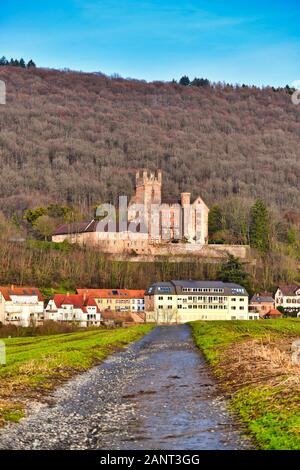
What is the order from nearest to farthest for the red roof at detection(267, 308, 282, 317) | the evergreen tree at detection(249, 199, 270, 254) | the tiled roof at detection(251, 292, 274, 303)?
1. the red roof at detection(267, 308, 282, 317)
2. the tiled roof at detection(251, 292, 274, 303)
3. the evergreen tree at detection(249, 199, 270, 254)

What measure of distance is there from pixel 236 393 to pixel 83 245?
127 m

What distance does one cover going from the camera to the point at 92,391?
29016 mm

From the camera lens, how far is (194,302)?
408 ft

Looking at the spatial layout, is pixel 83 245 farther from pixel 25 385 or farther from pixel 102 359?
pixel 25 385

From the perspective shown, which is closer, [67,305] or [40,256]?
[67,305]

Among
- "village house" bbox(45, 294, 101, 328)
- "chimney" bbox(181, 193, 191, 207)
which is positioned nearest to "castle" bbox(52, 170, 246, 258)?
"chimney" bbox(181, 193, 191, 207)

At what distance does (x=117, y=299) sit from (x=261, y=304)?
88.9ft

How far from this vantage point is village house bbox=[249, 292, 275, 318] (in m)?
132

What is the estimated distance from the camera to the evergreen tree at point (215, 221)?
184750 millimetres

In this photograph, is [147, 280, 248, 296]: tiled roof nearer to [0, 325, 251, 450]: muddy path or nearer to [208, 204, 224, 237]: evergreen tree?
[208, 204, 224, 237]: evergreen tree

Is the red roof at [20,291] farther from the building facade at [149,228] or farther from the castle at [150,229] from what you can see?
the building facade at [149,228]

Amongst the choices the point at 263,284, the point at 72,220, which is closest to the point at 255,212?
the point at 263,284

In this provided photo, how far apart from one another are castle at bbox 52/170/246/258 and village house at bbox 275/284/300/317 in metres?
23.9

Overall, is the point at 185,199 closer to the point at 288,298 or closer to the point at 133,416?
the point at 288,298
